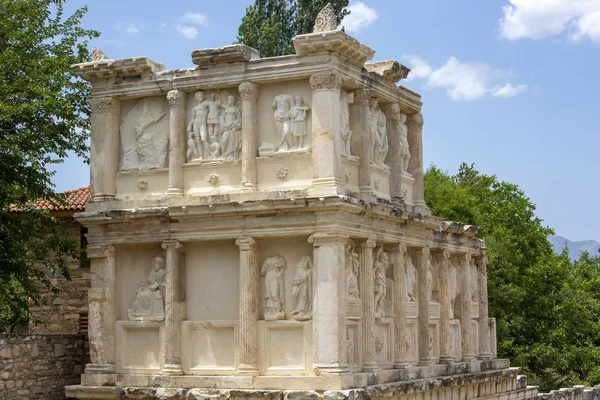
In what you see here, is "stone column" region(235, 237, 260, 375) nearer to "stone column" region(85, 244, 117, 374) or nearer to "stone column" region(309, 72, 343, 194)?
"stone column" region(309, 72, 343, 194)

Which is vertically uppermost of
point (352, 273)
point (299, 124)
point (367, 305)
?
point (299, 124)

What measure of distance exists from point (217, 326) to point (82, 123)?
24.0ft

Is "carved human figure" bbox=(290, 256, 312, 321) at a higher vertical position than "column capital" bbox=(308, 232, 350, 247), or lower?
lower

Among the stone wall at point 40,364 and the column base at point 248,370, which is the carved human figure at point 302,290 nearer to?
the column base at point 248,370

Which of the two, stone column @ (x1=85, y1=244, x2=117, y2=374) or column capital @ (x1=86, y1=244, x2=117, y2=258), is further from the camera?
column capital @ (x1=86, y1=244, x2=117, y2=258)

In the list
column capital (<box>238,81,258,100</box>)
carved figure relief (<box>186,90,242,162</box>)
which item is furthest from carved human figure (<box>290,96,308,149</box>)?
carved figure relief (<box>186,90,242,162</box>)

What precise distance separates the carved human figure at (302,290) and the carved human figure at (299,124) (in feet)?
7.33

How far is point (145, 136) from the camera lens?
71.2 feet

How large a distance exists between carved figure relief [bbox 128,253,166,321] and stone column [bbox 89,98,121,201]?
185cm

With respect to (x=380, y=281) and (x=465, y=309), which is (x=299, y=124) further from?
(x=465, y=309)

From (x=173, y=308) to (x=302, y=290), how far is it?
2729mm

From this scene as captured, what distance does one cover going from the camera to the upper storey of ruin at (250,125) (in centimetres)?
1991

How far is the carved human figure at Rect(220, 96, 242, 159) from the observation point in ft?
68.2

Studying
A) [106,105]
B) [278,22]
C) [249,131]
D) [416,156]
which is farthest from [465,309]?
[278,22]
